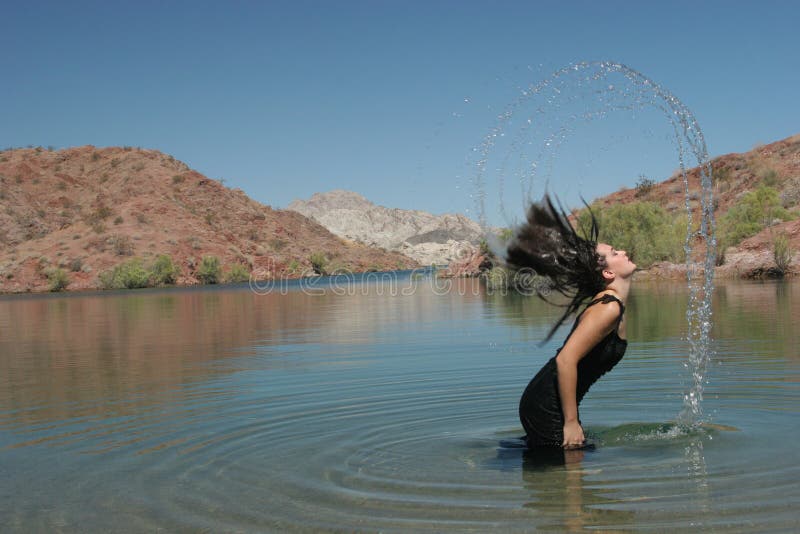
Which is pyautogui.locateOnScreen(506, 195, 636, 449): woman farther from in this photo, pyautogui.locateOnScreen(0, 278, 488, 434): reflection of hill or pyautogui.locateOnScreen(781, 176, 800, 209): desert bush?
pyautogui.locateOnScreen(781, 176, 800, 209): desert bush

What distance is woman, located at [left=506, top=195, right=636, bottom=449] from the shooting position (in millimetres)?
6703

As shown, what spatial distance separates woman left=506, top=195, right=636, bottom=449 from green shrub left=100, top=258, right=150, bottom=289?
104287mm

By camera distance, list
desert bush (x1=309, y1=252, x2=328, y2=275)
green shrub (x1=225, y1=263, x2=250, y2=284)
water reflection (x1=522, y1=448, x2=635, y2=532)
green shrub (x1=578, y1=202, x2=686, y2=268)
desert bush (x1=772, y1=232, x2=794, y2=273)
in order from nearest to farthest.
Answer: water reflection (x1=522, y1=448, x2=635, y2=532)
desert bush (x1=772, y1=232, x2=794, y2=273)
green shrub (x1=578, y1=202, x2=686, y2=268)
green shrub (x1=225, y1=263, x2=250, y2=284)
desert bush (x1=309, y1=252, x2=328, y2=275)

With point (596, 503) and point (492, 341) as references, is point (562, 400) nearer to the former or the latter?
point (596, 503)

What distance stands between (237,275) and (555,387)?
118564 mm

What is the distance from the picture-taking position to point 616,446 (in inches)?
319

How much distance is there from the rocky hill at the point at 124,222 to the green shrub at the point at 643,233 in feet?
239

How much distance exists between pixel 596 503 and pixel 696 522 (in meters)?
0.75

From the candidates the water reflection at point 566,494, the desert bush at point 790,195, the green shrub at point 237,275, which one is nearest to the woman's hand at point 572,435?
the water reflection at point 566,494

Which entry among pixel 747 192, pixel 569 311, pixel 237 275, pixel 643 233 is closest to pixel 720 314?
pixel 569 311

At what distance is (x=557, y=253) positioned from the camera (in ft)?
23.5

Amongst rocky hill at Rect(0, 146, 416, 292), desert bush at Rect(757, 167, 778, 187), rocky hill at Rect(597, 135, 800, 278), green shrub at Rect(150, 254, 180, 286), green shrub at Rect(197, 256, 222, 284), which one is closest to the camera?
rocky hill at Rect(597, 135, 800, 278)

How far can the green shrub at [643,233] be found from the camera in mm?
53719

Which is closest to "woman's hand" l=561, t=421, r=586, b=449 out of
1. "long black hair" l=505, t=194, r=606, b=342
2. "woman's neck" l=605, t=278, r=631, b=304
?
"long black hair" l=505, t=194, r=606, b=342
